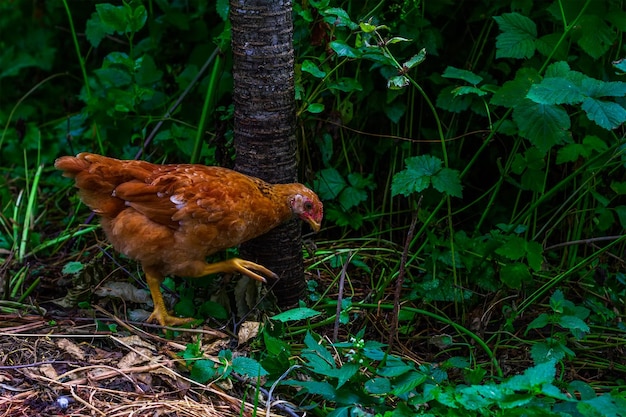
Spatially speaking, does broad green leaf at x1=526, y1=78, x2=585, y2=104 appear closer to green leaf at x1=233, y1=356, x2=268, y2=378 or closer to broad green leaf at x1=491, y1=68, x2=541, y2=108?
broad green leaf at x1=491, y1=68, x2=541, y2=108

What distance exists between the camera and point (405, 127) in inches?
186

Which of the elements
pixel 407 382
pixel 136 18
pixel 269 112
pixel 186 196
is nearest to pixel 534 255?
pixel 407 382

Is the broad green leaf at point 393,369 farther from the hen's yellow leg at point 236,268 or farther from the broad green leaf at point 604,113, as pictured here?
the broad green leaf at point 604,113

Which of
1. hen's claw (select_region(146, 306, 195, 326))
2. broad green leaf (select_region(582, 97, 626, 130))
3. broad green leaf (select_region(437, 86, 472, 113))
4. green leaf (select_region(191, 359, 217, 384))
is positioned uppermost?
broad green leaf (select_region(582, 97, 626, 130))

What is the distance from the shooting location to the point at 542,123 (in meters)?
3.66

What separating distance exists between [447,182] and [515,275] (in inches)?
22.2

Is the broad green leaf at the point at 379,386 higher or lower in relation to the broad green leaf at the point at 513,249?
lower

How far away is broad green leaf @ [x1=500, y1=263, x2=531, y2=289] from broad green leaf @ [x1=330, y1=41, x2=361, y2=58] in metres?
1.29

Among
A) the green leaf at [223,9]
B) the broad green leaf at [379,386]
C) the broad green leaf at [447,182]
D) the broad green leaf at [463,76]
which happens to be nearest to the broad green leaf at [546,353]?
the broad green leaf at [379,386]

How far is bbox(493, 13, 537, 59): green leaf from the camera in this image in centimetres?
394

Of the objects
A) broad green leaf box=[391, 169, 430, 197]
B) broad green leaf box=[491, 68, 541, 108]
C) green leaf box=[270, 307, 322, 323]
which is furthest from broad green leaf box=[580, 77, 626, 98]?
green leaf box=[270, 307, 322, 323]

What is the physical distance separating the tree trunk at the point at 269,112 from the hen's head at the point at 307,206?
152mm

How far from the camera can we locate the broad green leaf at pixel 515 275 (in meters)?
3.84

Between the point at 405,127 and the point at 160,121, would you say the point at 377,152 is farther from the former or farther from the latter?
the point at 160,121
